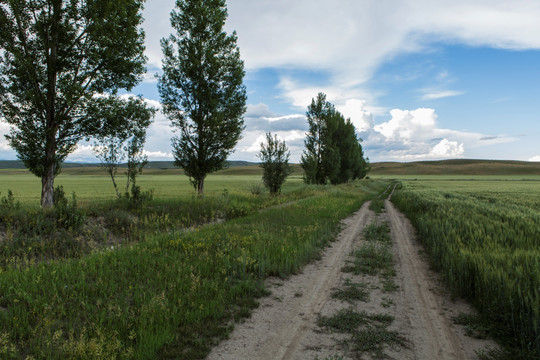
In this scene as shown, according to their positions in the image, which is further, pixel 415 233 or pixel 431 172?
pixel 431 172

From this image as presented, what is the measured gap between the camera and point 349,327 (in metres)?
4.49

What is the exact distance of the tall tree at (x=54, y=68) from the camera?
1224cm

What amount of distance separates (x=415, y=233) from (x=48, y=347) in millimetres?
12771

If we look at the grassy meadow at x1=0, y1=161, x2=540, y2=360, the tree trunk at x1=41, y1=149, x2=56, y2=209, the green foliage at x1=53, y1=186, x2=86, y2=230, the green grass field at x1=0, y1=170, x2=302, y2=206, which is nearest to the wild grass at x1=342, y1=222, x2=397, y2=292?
the grassy meadow at x1=0, y1=161, x2=540, y2=360

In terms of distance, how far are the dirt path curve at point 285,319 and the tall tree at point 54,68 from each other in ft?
40.2

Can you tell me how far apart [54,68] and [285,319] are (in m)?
14.9

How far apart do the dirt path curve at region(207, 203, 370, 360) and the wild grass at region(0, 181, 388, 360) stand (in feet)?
0.82

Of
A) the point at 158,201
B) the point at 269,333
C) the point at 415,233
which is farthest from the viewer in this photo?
the point at 158,201

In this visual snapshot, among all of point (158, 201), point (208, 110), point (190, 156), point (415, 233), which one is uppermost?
point (208, 110)

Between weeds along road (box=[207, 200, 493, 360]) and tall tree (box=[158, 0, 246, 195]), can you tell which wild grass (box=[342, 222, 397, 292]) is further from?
tall tree (box=[158, 0, 246, 195])

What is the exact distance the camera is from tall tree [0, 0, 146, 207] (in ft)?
40.2

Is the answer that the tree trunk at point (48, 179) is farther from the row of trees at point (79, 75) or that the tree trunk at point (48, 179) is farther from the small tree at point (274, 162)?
the small tree at point (274, 162)

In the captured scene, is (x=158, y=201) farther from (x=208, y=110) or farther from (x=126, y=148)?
(x=208, y=110)

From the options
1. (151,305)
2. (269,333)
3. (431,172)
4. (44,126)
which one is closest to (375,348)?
(269,333)
